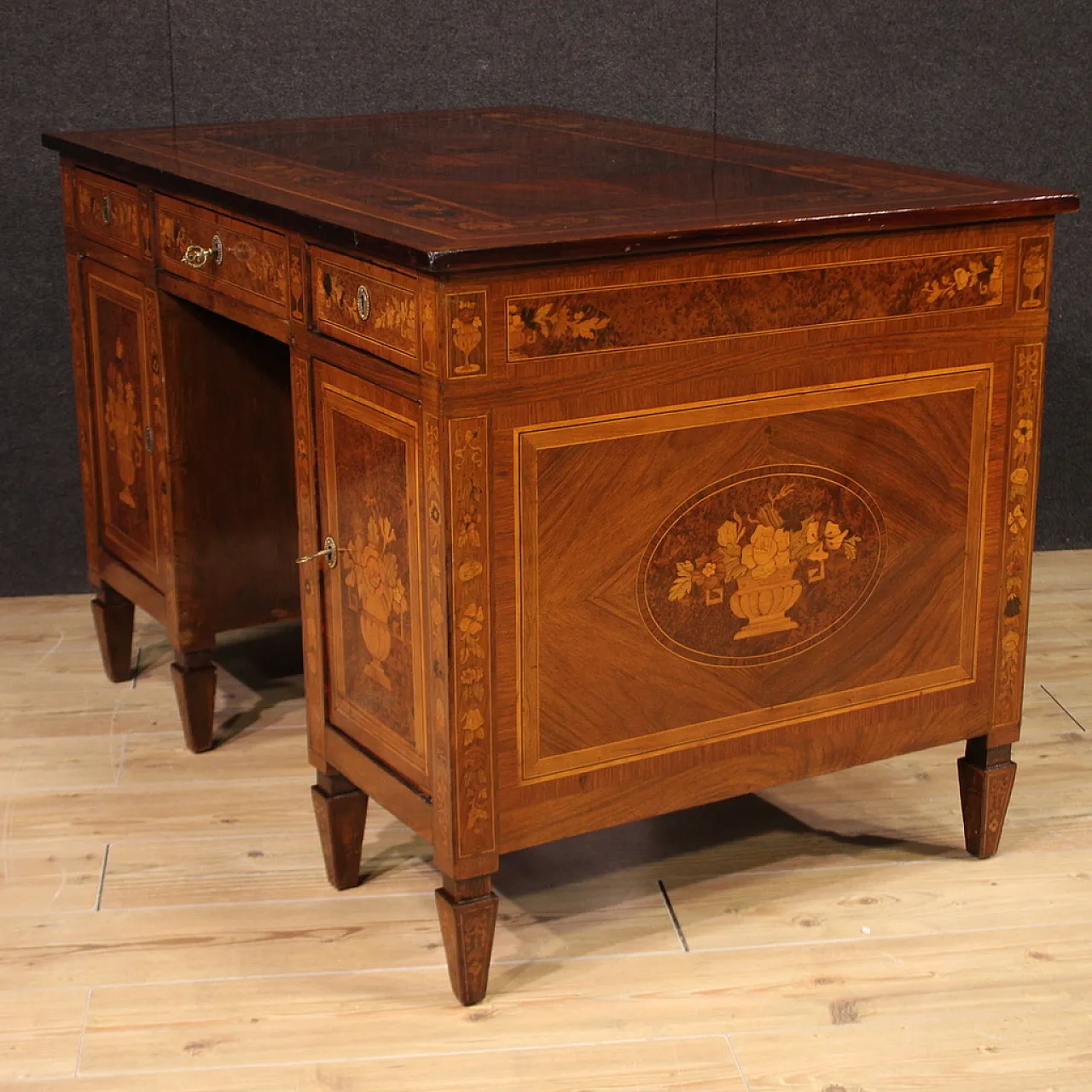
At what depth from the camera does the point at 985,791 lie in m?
2.35

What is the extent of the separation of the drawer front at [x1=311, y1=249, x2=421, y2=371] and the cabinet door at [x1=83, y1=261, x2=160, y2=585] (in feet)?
2.21

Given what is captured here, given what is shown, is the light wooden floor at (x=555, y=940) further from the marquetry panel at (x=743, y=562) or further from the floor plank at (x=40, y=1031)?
the marquetry panel at (x=743, y=562)

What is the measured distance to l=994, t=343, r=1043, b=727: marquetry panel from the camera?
2178 millimetres

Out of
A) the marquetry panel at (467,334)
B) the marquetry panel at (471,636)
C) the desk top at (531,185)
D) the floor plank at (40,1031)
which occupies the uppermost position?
the desk top at (531,185)

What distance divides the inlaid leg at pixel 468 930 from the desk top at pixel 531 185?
0.70 meters

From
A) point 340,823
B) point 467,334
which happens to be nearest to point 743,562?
point 467,334

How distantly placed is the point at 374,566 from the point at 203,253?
0.54 meters

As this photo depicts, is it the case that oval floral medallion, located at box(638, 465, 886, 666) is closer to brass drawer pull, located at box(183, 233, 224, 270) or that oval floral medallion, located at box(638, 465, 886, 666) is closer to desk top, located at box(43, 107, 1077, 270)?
desk top, located at box(43, 107, 1077, 270)

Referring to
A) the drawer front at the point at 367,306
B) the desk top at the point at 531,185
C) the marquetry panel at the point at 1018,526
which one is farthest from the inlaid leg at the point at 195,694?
the marquetry panel at the point at 1018,526

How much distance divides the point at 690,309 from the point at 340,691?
25.7 inches

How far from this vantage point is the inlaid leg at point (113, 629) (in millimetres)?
2982

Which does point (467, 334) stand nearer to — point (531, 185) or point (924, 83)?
point (531, 185)

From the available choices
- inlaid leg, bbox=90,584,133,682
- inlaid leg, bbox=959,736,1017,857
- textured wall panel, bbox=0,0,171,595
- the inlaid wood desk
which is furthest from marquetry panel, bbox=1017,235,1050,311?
textured wall panel, bbox=0,0,171,595

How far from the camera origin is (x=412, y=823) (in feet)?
6.81
